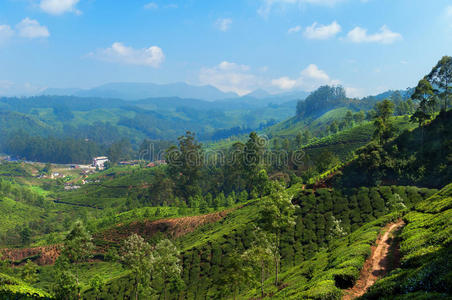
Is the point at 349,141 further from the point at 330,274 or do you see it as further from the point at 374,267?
the point at 330,274

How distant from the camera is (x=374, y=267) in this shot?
931 inches

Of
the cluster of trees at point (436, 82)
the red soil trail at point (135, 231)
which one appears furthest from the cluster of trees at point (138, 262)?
the cluster of trees at point (436, 82)

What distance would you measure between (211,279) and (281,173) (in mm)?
78493

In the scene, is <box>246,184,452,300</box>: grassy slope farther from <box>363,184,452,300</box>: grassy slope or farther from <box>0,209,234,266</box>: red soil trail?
<box>0,209,234,266</box>: red soil trail

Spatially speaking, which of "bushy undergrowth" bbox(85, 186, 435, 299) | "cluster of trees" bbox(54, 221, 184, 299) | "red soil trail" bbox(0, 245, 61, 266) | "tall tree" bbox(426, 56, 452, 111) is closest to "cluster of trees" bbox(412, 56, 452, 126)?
"tall tree" bbox(426, 56, 452, 111)

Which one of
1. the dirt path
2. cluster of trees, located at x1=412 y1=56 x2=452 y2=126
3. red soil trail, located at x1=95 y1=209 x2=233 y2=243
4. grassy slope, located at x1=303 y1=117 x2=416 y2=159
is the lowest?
red soil trail, located at x1=95 y1=209 x2=233 y2=243

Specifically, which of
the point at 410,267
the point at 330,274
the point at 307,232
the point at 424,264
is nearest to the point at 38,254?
the point at 307,232

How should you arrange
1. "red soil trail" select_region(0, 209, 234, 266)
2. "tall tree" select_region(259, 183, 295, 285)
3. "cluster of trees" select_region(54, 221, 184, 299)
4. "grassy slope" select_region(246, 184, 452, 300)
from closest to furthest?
"grassy slope" select_region(246, 184, 452, 300) < "tall tree" select_region(259, 183, 295, 285) < "cluster of trees" select_region(54, 221, 184, 299) < "red soil trail" select_region(0, 209, 234, 266)

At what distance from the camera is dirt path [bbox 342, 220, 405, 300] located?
20.4 metres

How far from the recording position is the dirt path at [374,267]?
20438 millimetres

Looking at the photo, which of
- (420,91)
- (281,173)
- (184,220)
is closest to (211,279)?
(184,220)

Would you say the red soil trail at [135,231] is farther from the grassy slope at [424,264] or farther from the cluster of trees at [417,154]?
the grassy slope at [424,264]

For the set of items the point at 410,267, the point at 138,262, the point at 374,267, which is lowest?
the point at 138,262

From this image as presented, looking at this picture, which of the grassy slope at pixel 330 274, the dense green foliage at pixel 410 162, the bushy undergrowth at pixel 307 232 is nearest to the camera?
the grassy slope at pixel 330 274
